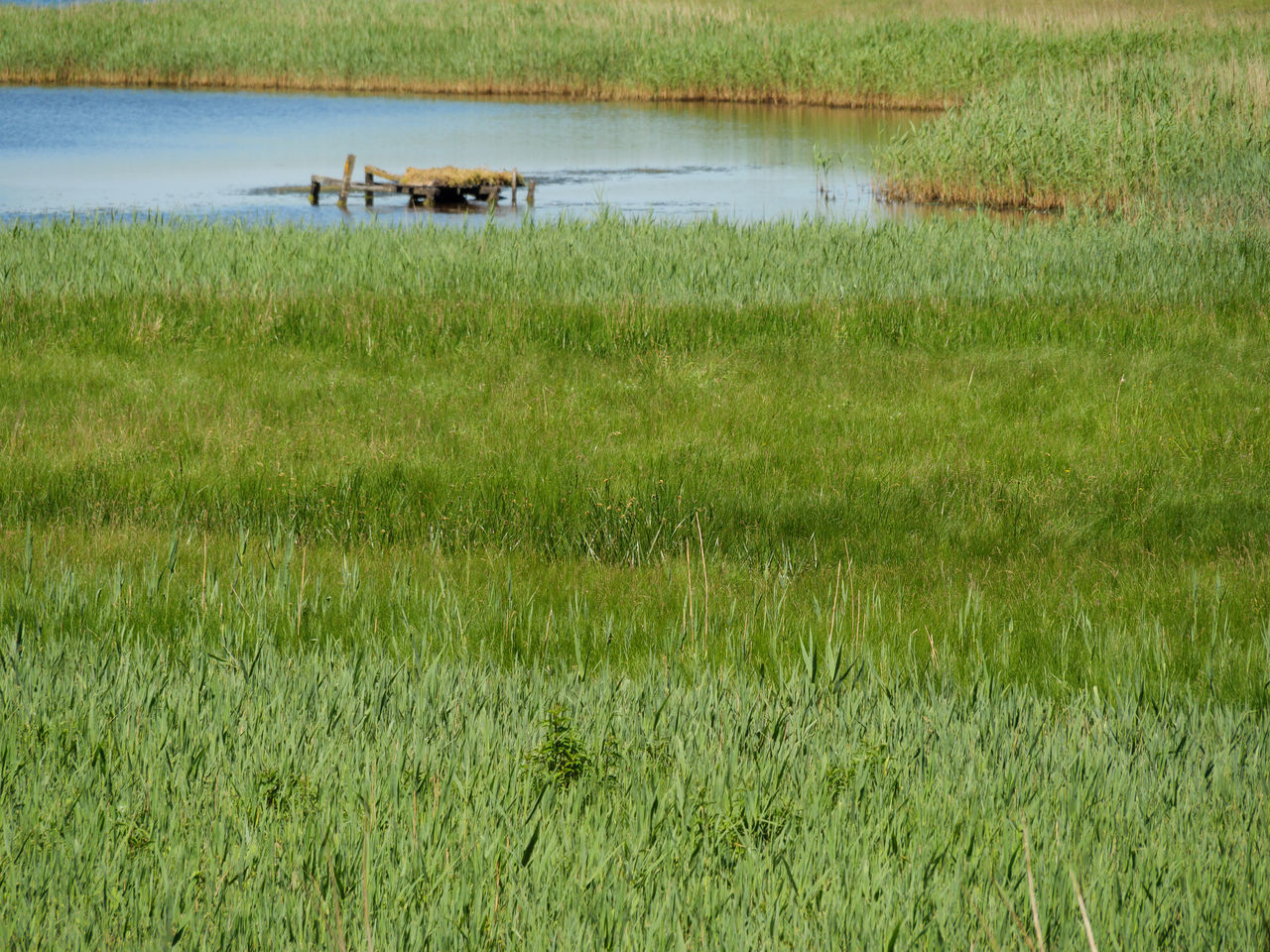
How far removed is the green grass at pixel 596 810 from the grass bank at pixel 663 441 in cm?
49

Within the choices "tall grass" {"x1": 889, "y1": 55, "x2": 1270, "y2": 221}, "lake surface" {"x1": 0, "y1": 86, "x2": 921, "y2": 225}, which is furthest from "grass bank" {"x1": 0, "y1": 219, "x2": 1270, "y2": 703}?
"lake surface" {"x1": 0, "y1": 86, "x2": 921, "y2": 225}

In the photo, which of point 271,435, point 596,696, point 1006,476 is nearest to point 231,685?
point 596,696

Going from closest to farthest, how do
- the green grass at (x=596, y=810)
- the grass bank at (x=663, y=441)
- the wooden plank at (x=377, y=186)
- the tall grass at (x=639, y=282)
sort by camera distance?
the green grass at (x=596, y=810), the grass bank at (x=663, y=441), the tall grass at (x=639, y=282), the wooden plank at (x=377, y=186)

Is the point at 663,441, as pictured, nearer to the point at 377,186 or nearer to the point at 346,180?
the point at 346,180

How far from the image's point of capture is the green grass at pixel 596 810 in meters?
2.54

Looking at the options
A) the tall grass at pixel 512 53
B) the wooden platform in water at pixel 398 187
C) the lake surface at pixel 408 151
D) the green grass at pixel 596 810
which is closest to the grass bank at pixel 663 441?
the green grass at pixel 596 810

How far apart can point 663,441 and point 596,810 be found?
18.3 feet

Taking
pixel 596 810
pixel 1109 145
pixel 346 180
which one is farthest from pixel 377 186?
pixel 596 810

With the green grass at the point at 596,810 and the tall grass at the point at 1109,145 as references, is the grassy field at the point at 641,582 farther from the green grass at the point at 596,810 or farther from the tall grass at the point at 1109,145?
the tall grass at the point at 1109,145

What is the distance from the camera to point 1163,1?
48.9 metres

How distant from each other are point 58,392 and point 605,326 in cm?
469

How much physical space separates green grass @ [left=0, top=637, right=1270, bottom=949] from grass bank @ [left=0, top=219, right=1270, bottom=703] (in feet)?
1.60

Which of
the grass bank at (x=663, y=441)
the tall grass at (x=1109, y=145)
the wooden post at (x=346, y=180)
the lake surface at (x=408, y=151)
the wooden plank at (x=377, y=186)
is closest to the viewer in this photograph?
the grass bank at (x=663, y=441)

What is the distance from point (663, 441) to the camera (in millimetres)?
8508
